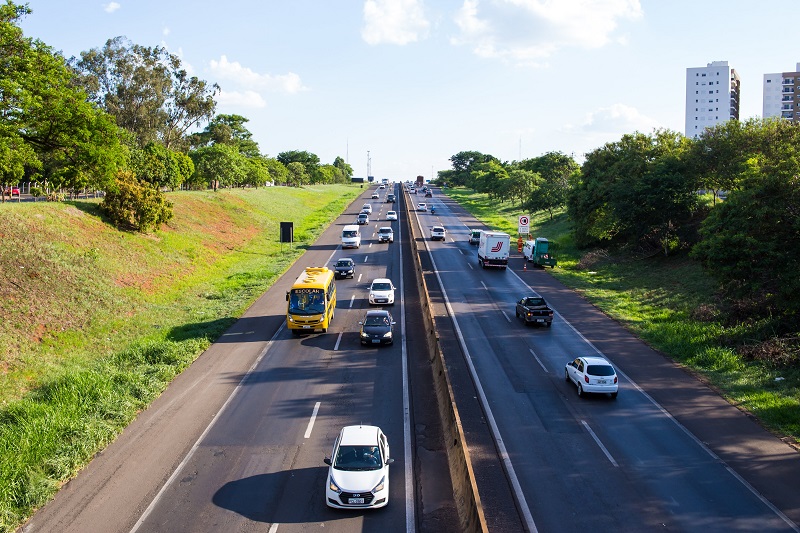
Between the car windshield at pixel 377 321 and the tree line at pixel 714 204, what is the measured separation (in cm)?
1529

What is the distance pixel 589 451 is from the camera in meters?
18.4

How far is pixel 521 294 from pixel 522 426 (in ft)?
73.3

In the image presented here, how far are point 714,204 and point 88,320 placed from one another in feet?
140

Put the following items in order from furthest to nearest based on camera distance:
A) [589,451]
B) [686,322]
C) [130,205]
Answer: [130,205] → [686,322] → [589,451]

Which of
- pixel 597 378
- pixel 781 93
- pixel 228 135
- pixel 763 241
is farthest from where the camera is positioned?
pixel 781 93

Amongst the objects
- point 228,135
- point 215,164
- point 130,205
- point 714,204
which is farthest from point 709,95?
point 130,205

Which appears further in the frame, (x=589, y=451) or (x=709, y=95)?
(x=709, y=95)

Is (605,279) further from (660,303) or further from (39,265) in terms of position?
(39,265)

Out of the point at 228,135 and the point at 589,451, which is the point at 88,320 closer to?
the point at 589,451

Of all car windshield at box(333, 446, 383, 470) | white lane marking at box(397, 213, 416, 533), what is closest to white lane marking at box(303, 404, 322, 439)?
white lane marking at box(397, 213, 416, 533)

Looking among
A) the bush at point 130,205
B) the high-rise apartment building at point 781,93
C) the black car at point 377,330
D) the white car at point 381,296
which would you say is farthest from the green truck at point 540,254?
the high-rise apartment building at point 781,93

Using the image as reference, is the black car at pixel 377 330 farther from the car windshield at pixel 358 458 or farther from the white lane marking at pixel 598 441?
the car windshield at pixel 358 458

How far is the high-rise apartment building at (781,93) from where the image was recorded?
153m

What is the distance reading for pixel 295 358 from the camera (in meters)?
27.8
